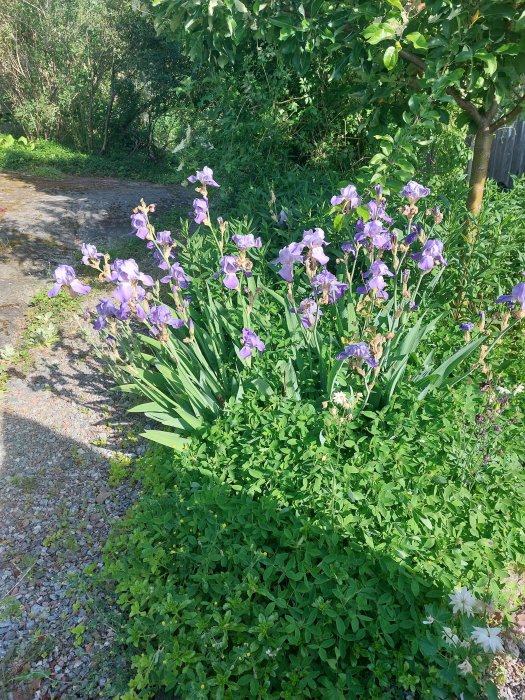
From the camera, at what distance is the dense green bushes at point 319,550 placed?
1804 millimetres

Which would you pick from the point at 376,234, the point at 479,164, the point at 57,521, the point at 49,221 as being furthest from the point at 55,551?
the point at 49,221

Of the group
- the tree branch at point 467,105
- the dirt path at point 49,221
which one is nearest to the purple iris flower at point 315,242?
the tree branch at point 467,105

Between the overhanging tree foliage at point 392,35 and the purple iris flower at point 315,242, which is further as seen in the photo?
the overhanging tree foliage at point 392,35

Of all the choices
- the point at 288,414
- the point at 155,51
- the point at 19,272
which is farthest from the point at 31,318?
the point at 155,51

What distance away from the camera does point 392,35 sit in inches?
93.9

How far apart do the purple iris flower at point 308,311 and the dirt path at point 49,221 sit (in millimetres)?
2744

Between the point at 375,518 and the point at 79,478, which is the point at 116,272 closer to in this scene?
the point at 79,478

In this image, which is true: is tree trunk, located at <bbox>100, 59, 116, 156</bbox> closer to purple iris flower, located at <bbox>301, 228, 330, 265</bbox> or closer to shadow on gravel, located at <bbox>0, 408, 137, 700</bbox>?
shadow on gravel, located at <bbox>0, 408, 137, 700</bbox>

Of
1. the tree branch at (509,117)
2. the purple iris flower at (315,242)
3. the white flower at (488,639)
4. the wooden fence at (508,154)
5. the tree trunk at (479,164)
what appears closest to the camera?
the white flower at (488,639)

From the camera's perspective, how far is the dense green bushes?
1.80 m

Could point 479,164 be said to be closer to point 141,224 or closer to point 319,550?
point 141,224

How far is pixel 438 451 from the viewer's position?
2320 millimetres

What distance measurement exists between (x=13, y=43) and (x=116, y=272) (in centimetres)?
1261

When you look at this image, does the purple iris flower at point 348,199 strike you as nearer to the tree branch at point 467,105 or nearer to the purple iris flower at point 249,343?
the purple iris flower at point 249,343
